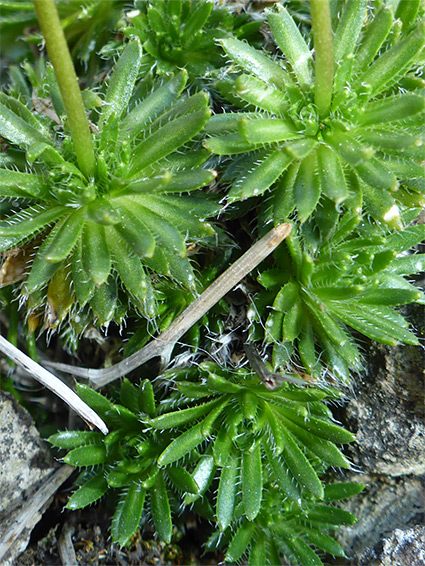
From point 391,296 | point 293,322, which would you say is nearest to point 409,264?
point 391,296

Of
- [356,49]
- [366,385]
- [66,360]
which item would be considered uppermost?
[356,49]

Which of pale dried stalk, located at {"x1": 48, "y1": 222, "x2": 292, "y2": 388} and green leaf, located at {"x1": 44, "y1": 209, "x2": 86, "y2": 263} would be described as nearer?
green leaf, located at {"x1": 44, "y1": 209, "x2": 86, "y2": 263}

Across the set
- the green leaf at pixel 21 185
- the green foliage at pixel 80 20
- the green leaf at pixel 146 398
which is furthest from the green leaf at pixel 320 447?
the green foliage at pixel 80 20

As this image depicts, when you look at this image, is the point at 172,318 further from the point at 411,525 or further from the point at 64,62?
the point at 411,525

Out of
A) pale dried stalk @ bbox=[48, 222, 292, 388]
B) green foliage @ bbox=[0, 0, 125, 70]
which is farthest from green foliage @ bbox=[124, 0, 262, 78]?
pale dried stalk @ bbox=[48, 222, 292, 388]

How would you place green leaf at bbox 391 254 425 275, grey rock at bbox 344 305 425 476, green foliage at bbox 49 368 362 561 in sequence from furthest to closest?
1. grey rock at bbox 344 305 425 476
2. green leaf at bbox 391 254 425 275
3. green foliage at bbox 49 368 362 561

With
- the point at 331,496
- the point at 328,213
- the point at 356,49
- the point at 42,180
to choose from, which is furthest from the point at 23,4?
the point at 331,496

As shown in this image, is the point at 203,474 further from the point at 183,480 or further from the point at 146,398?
the point at 146,398

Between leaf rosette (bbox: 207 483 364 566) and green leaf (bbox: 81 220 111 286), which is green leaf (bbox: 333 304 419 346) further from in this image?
green leaf (bbox: 81 220 111 286)
